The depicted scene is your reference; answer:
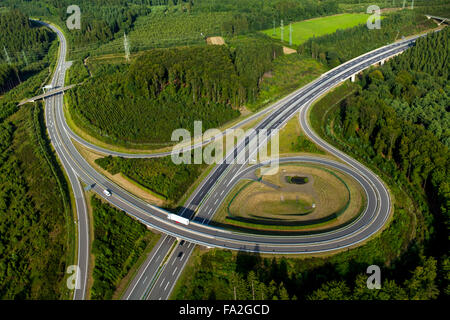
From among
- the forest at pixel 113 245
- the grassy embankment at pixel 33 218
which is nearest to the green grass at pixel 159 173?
the forest at pixel 113 245

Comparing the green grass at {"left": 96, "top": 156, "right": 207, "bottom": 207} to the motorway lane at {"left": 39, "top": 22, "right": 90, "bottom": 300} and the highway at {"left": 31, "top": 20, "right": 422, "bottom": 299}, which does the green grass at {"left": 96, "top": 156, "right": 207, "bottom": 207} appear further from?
the motorway lane at {"left": 39, "top": 22, "right": 90, "bottom": 300}

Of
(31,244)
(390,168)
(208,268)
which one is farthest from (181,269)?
(390,168)

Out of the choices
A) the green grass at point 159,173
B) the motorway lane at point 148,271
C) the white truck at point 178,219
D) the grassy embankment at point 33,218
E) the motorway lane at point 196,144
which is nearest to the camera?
the motorway lane at point 148,271

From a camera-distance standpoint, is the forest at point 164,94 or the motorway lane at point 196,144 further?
the forest at point 164,94

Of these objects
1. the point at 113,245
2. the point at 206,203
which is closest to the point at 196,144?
the point at 206,203

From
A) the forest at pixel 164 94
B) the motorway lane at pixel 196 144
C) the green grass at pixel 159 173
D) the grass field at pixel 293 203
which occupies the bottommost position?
the grass field at pixel 293 203

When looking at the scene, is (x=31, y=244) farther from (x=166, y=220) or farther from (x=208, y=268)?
(x=208, y=268)

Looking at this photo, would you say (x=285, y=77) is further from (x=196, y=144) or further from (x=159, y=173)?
(x=159, y=173)

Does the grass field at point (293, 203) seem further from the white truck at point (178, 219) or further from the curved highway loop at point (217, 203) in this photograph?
the white truck at point (178, 219)
